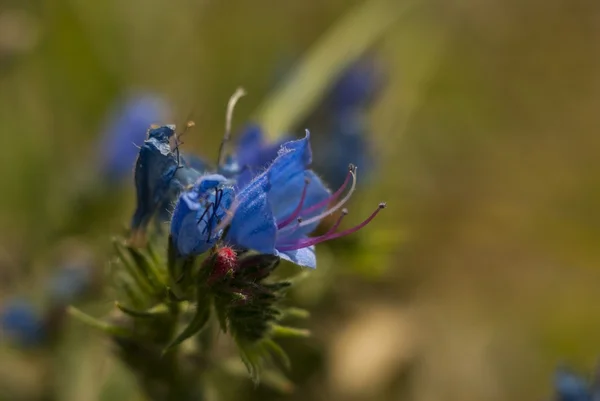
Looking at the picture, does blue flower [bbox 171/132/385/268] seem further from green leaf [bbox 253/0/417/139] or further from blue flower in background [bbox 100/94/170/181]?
blue flower in background [bbox 100/94/170/181]

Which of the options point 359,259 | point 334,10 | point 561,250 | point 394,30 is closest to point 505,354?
point 561,250

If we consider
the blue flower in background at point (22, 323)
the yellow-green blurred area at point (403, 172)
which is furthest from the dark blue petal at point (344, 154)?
the blue flower in background at point (22, 323)

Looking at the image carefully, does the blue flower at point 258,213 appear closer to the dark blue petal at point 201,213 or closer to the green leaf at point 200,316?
the dark blue petal at point 201,213

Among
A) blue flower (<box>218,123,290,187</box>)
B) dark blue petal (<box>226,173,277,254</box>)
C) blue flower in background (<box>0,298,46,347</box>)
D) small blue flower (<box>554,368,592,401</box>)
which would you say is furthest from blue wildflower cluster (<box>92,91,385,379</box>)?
blue flower in background (<box>0,298,46,347</box>)

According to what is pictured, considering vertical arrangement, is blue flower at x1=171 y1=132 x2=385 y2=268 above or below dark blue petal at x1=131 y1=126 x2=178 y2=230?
below

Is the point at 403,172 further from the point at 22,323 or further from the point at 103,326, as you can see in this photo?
the point at 103,326

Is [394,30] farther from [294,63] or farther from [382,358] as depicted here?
[382,358]

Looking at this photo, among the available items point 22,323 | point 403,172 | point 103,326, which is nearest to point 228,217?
point 103,326
